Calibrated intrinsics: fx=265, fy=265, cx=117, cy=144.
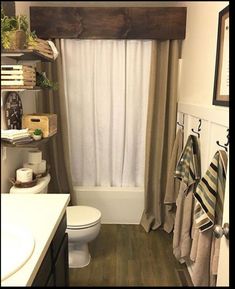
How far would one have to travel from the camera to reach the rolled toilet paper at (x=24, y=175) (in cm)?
188

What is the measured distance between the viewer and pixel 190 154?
1.90m

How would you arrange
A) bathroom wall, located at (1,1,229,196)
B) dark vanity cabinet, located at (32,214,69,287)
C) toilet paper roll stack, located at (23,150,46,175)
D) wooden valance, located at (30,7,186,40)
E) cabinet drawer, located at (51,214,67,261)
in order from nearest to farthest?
dark vanity cabinet, located at (32,214,69,287) < cabinet drawer, located at (51,214,67,261) < bathroom wall, located at (1,1,229,196) < toilet paper roll stack, located at (23,150,46,175) < wooden valance, located at (30,7,186,40)

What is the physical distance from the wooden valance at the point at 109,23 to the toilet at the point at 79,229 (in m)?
1.42

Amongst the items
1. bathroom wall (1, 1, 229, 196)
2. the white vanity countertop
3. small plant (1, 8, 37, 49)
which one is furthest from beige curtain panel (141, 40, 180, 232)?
the white vanity countertop

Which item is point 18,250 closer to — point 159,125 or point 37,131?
point 37,131

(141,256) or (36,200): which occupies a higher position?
(36,200)

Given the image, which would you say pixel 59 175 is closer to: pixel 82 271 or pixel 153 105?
pixel 82 271

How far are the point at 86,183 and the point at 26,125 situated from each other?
1149 millimetres

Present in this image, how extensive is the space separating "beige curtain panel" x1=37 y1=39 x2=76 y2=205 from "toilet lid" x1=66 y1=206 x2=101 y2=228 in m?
0.52

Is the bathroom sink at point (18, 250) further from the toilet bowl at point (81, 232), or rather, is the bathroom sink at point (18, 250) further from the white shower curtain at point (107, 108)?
the white shower curtain at point (107, 108)

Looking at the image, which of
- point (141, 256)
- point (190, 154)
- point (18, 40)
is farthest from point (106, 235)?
point (18, 40)

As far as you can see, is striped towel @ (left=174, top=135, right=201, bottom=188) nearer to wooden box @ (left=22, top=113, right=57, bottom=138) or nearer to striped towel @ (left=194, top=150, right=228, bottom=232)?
striped towel @ (left=194, top=150, right=228, bottom=232)

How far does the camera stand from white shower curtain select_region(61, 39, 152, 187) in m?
2.71

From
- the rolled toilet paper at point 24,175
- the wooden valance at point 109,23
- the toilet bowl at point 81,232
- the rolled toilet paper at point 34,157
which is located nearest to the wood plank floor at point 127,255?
the toilet bowl at point 81,232
